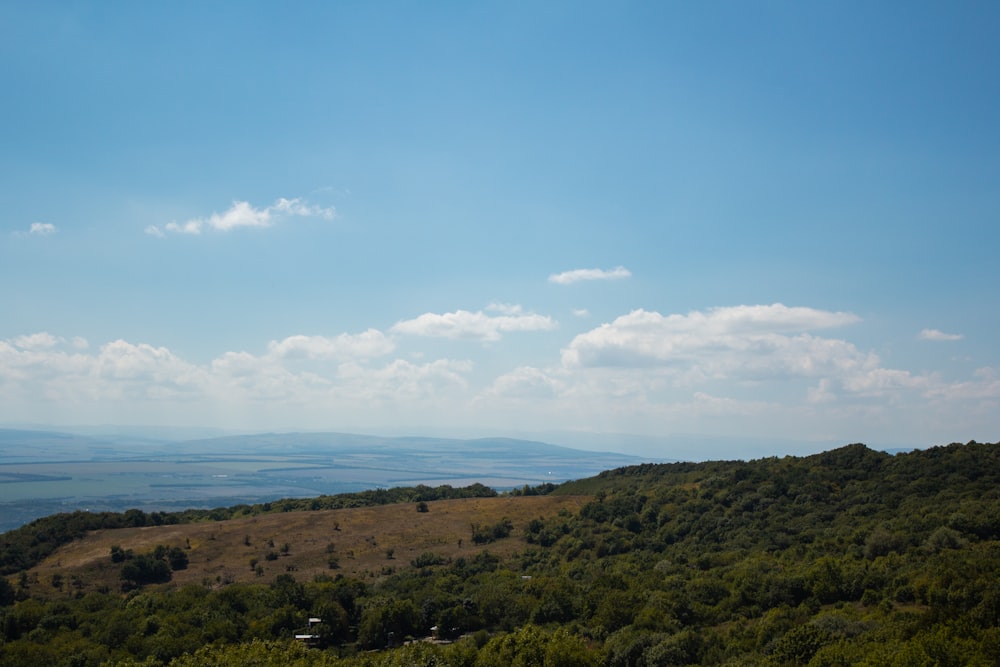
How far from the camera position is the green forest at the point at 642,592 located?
3200cm

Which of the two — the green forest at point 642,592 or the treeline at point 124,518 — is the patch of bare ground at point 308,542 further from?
the treeline at point 124,518

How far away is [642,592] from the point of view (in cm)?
4509

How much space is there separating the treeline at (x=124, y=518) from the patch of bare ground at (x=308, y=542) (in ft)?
6.08

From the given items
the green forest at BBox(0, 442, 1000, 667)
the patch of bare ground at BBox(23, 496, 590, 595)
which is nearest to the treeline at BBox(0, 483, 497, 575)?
the green forest at BBox(0, 442, 1000, 667)

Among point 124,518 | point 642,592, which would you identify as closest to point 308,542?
point 124,518

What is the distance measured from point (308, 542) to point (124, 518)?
80.4 feet

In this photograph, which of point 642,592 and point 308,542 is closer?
point 642,592

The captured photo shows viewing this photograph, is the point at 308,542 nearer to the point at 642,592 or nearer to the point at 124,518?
the point at 124,518

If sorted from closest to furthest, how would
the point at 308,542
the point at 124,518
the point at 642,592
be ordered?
the point at 642,592 → the point at 308,542 → the point at 124,518

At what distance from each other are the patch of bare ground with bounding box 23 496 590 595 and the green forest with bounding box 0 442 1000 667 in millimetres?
1553

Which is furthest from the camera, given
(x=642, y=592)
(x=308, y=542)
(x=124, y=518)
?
(x=124, y=518)

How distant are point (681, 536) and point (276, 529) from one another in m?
44.5

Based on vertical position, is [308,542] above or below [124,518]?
below

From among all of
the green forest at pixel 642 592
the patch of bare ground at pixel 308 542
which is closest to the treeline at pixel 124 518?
the green forest at pixel 642 592
